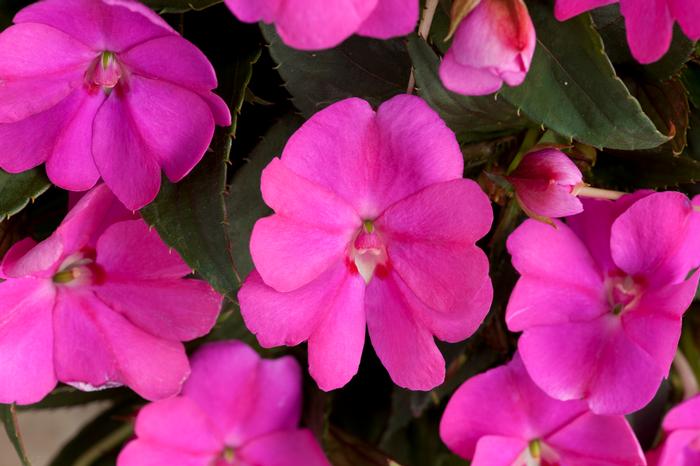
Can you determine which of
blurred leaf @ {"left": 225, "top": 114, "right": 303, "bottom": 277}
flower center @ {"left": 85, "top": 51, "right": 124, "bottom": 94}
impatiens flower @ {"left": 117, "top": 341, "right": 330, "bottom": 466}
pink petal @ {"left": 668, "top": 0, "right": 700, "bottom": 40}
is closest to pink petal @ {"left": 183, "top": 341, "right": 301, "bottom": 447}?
impatiens flower @ {"left": 117, "top": 341, "right": 330, "bottom": 466}

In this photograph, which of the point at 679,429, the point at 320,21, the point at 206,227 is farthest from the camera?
the point at 679,429

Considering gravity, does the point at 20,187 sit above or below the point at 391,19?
below

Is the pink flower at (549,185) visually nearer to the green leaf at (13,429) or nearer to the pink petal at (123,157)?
the pink petal at (123,157)

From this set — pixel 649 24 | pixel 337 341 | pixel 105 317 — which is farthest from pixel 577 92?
pixel 105 317

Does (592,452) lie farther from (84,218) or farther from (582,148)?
(84,218)

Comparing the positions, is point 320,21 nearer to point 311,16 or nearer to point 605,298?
point 311,16

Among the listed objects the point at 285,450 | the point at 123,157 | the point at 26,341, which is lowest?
the point at 285,450

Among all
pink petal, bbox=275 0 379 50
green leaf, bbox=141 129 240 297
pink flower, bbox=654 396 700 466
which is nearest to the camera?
pink petal, bbox=275 0 379 50

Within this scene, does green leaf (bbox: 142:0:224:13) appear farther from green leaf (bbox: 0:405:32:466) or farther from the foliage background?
green leaf (bbox: 0:405:32:466)
